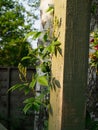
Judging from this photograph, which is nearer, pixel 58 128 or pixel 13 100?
pixel 58 128

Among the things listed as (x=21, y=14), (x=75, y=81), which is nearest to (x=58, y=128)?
(x=75, y=81)

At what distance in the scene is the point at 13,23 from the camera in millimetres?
19078

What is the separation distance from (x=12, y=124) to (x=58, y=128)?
18.3ft

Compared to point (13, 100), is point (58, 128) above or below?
above

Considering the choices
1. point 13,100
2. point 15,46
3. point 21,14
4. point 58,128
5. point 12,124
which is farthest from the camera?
point 21,14

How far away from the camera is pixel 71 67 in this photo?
1.44 metres

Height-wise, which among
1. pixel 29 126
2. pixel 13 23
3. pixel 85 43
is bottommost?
pixel 29 126

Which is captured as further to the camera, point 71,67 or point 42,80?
point 42,80

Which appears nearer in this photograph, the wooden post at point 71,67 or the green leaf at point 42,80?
the wooden post at point 71,67

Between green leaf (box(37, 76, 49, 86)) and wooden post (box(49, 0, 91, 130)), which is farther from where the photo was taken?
green leaf (box(37, 76, 49, 86))

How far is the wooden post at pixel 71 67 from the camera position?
1.44m

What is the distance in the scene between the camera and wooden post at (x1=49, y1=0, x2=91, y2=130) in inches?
56.7

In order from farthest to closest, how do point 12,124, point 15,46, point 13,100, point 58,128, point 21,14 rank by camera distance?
1. point 21,14
2. point 15,46
3. point 13,100
4. point 12,124
5. point 58,128

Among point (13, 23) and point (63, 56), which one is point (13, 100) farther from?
point (13, 23)
